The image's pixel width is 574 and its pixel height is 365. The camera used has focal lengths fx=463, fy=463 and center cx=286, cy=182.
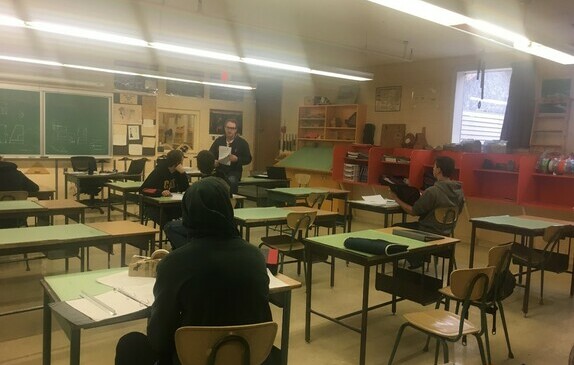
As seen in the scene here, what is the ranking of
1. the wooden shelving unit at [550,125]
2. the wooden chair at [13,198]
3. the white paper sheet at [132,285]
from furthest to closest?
the wooden shelving unit at [550,125] < the wooden chair at [13,198] < the white paper sheet at [132,285]

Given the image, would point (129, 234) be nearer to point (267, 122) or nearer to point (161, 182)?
point (161, 182)

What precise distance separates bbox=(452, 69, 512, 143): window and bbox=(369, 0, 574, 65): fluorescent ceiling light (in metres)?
2.32

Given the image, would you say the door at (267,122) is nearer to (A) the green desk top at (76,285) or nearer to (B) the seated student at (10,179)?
(B) the seated student at (10,179)

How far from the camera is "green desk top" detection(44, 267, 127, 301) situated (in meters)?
2.10

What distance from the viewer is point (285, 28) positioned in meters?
6.44

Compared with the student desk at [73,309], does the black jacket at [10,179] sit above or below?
above

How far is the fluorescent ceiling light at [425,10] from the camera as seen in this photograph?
305 centimetres

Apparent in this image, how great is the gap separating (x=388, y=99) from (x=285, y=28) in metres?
2.89

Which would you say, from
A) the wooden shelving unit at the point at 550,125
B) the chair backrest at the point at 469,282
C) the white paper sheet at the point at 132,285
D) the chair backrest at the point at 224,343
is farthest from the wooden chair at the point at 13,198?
the wooden shelving unit at the point at 550,125

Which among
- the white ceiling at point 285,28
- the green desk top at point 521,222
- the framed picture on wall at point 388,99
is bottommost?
the green desk top at point 521,222

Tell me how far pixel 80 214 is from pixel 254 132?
7046 millimetres

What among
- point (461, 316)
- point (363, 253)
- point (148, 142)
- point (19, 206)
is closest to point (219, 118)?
point (148, 142)

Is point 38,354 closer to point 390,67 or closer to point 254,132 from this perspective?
point 390,67

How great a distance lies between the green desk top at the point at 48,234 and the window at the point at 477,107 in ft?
19.9
